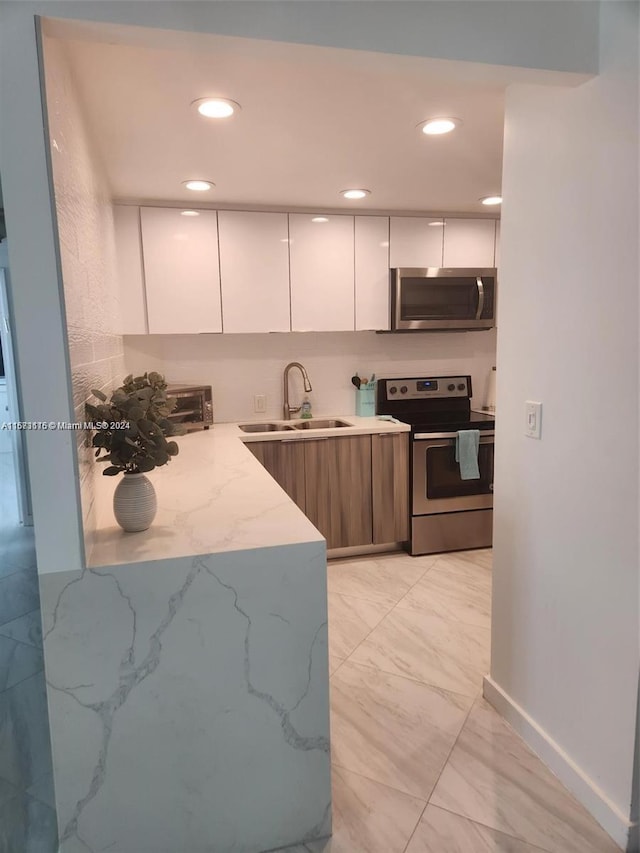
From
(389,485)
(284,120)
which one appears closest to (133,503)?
(284,120)

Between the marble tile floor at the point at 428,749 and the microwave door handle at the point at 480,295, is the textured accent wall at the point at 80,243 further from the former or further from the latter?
the microwave door handle at the point at 480,295

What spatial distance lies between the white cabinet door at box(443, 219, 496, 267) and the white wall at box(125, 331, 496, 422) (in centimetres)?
56

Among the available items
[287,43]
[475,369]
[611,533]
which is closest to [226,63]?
[287,43]

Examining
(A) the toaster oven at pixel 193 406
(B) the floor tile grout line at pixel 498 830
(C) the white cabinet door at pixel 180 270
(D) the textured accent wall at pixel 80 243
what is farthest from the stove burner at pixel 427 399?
(B) the floor tile grout line at pixel 498 830

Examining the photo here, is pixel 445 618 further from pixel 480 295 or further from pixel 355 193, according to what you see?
pixel 355 193

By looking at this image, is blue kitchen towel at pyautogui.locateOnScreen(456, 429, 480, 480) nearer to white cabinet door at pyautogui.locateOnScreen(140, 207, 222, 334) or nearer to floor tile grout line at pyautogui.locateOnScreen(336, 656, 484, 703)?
floor tile grout line at pyautogui.locateOnScreen(336, 656, 484, 703)

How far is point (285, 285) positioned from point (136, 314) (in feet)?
2.96

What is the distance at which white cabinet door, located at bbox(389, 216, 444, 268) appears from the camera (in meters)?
3.55

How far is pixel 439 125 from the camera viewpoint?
6.71ft

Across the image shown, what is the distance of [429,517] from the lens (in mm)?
3523

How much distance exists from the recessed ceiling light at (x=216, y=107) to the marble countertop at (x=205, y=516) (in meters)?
1.29

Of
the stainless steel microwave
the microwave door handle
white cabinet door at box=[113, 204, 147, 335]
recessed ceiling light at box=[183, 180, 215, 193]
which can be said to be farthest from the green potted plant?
the microwave door handle

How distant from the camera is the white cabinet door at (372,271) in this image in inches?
138

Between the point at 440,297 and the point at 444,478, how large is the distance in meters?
1.18
